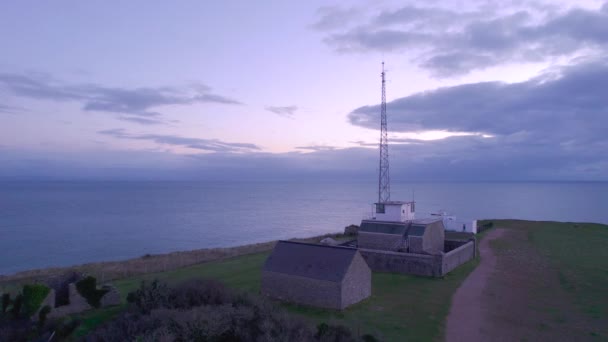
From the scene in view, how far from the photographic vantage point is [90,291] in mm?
19438

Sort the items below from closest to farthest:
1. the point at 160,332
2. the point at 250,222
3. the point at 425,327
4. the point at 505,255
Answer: the point at 160,332
the point at 425,327
the point at 505,255
the point at 250,222

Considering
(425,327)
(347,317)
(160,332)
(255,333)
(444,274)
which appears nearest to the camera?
(160,332)

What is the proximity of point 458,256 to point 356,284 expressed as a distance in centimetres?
1256

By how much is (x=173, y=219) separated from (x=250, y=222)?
709 inches

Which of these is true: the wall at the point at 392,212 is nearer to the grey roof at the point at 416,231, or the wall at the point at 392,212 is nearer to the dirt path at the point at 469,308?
the grey roof at the point at 416,231

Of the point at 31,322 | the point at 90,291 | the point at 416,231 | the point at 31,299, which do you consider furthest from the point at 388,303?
the point at 31,299

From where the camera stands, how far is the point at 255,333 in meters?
12.6

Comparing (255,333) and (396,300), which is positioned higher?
(255,333)

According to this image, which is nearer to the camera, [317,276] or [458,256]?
[317,276]

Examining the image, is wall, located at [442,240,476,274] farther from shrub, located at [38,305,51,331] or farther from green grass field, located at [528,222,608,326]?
shrub, located at [38,305,51,331]

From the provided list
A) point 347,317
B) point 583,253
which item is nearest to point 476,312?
point 347,317

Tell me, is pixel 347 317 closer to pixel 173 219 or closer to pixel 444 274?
pixel 444 274

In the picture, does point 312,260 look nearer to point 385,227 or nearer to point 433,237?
point 385,227

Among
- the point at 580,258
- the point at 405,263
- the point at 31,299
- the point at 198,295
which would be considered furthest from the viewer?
the point at 580,258
